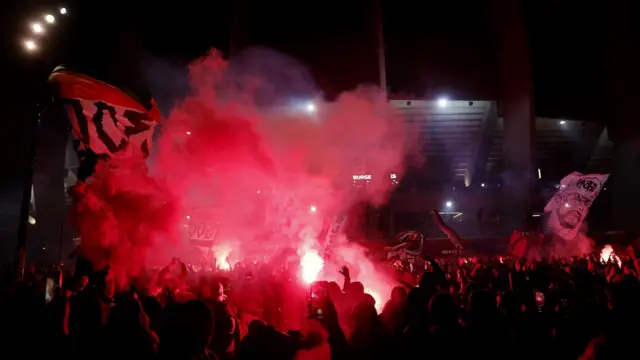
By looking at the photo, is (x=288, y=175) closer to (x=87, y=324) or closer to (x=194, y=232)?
(x=194, y=232)

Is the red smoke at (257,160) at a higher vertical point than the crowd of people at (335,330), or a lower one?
higher

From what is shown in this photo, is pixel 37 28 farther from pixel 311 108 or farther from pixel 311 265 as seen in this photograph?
pixel 311 108

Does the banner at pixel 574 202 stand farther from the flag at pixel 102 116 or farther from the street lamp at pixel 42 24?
the street lamp at pixel 42 24

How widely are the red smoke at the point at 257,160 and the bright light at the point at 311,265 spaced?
0.79 m

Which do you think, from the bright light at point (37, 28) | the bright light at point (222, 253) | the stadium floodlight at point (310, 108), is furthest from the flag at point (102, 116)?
the stadium floodlight at point (310, 108)

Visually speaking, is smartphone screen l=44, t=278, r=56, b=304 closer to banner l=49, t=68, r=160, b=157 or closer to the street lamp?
banner l=49, t=68, r=160, b=157

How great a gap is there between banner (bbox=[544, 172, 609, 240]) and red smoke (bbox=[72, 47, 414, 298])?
5.04m

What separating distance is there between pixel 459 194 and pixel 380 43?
9478 millimetres

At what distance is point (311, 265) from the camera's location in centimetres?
1027

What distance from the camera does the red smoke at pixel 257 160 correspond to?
14.5m

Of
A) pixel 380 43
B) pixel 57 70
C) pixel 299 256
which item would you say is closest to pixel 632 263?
pixel 299 256

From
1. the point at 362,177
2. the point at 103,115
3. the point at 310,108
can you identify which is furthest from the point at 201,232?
the point at 310,108

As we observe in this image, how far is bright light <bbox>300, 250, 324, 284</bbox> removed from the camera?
979 centimetres

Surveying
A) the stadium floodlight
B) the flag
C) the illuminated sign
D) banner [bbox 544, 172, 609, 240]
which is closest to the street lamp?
the flag
